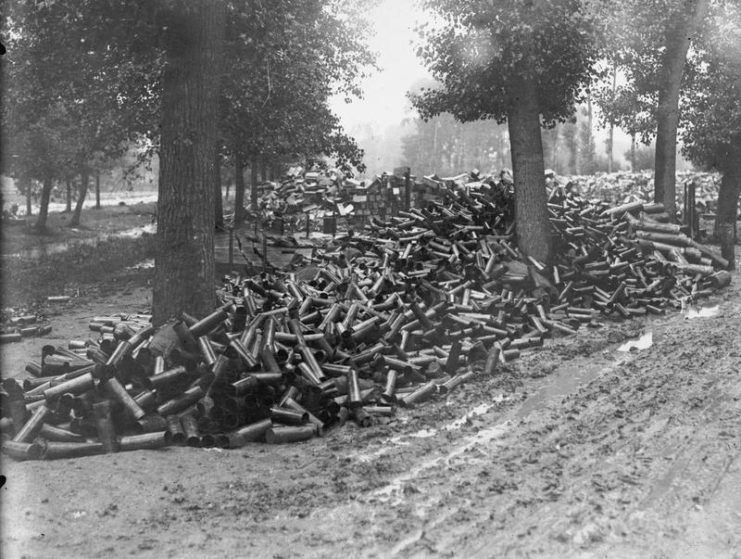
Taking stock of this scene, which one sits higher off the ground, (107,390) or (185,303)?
(185,303)

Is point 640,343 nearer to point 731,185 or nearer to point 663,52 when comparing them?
point 663,52

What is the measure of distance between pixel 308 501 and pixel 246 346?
332 cm

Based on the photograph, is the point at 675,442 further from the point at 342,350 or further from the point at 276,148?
the point at 276,148

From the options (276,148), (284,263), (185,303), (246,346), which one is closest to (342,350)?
(246,346)

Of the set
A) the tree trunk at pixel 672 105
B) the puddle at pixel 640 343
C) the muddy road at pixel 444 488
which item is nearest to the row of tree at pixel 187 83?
the muddy road at pixel 444 488

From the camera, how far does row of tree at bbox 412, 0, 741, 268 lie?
45.5 ft

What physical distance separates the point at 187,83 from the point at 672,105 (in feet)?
54.5

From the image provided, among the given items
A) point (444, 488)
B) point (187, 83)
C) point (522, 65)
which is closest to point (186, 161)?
point (187, 83)

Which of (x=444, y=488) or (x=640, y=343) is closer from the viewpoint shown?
(x=444, y=488)

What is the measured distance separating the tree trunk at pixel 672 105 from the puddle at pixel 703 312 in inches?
290

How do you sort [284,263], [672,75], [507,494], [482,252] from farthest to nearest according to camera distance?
[672,75] < [284,263] < [482,252] < [507,494]

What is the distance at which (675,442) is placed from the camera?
5762 millimetres

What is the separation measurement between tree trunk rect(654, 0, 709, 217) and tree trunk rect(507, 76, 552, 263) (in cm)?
741

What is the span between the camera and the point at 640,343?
35.0 feet
